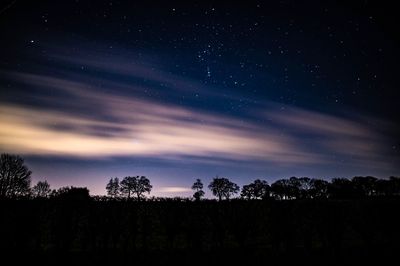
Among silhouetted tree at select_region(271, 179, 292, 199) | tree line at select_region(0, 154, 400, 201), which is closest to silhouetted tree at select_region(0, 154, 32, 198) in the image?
tree line at select_region(0, 154, 400, 201)

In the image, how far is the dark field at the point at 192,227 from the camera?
1852cm

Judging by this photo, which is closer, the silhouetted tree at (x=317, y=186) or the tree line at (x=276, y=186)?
the tree line at (x=276, y=186)

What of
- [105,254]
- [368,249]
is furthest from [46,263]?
[368,249]

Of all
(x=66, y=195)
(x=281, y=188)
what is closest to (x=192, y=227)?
(x=66, y=195)

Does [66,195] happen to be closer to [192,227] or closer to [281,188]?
[192,227]

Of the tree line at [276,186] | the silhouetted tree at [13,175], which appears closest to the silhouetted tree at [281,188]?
the tree line at [276,186]

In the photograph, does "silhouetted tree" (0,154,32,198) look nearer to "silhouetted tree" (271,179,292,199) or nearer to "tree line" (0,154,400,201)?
"tree line" (0,154,400,201)

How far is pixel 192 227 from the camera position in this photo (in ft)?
70.7

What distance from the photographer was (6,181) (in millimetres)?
54156

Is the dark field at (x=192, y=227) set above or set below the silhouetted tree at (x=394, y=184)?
below

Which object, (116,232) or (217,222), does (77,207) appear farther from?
(217,222)

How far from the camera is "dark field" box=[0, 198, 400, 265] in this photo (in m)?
18.5

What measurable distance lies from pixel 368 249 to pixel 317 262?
5520 mm

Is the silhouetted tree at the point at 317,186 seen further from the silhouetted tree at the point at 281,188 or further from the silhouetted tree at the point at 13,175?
the silhouetted tree at the point at 13,175
